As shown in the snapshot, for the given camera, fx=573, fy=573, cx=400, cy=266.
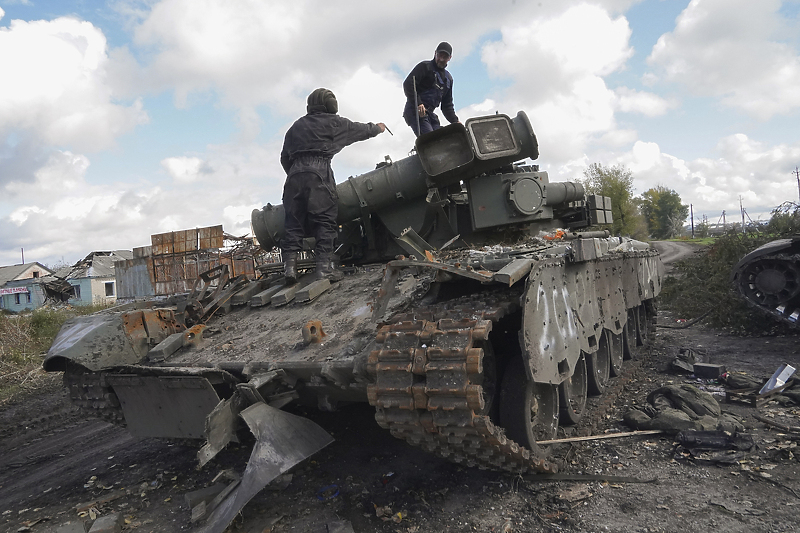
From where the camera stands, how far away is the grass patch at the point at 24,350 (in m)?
10.6

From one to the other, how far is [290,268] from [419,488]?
245cm

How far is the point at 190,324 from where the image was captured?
17.9 ft

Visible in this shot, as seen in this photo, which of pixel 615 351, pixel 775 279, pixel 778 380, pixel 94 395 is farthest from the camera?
pixel 775 279

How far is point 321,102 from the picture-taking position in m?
5.94

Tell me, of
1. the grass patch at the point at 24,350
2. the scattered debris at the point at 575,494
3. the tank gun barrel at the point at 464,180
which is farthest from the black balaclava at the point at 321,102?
the grass patch at the point at 24,350

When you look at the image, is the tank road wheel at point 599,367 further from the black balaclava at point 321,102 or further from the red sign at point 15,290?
the red sign at point 15,290

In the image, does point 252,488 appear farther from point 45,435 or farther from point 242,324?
point 45,435

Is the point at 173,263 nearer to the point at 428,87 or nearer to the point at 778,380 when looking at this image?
the point at 428,87

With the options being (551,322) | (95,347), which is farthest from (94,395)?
(551,322)

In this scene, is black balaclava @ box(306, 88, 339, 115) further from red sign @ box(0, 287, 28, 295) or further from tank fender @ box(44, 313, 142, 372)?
red sign @ box(0, 287, 28, 295)

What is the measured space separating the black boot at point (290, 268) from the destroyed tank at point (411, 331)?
0.11m

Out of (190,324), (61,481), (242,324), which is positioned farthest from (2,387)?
(242,324)

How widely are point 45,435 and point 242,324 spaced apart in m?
3.80

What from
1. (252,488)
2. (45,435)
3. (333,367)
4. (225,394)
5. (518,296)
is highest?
(518,296)
